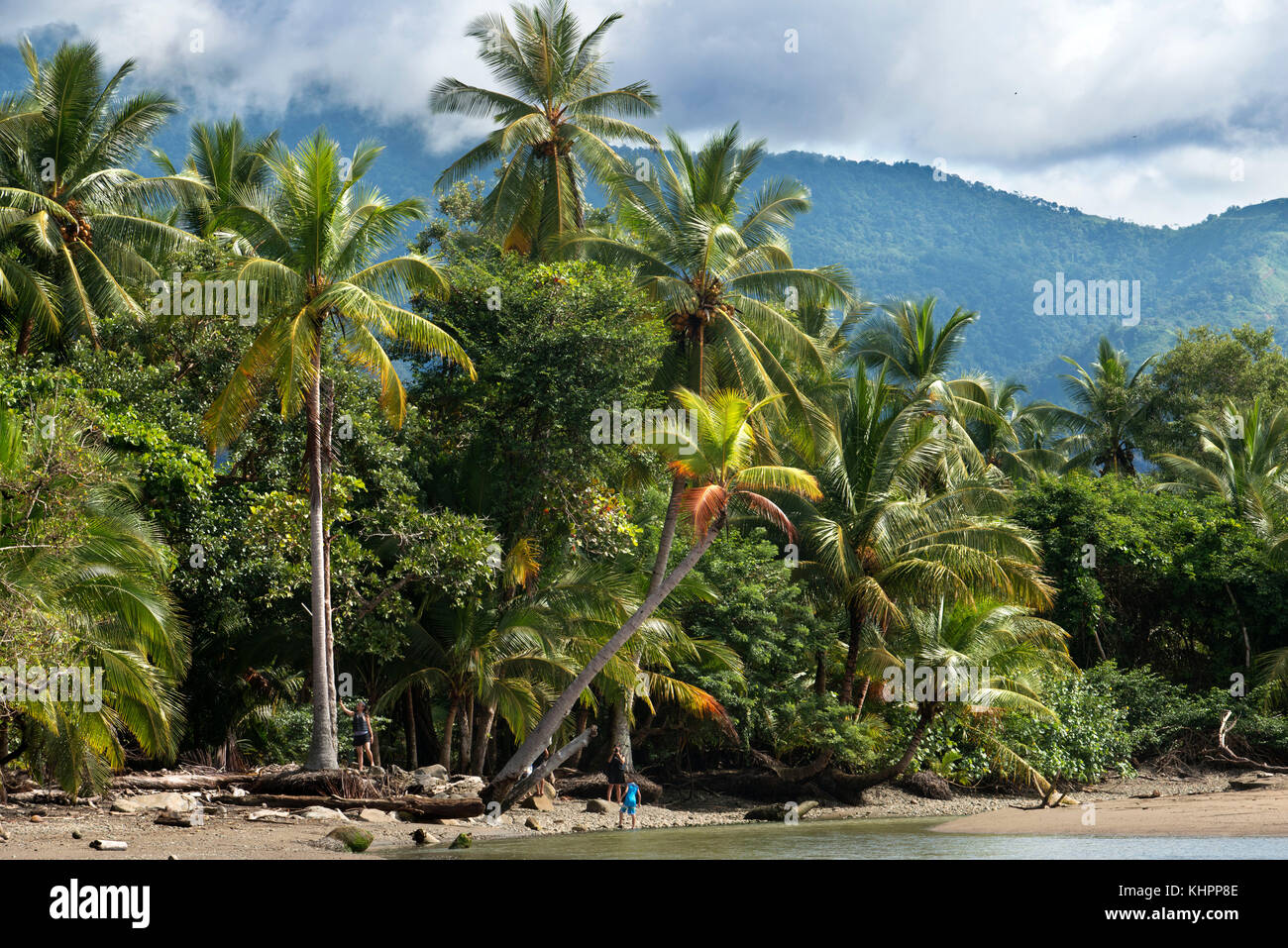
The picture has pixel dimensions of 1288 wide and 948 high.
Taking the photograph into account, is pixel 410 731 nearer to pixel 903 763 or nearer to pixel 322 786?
pixel 322 786

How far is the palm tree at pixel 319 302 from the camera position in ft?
61.9

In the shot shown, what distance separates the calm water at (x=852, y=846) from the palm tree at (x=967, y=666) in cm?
450

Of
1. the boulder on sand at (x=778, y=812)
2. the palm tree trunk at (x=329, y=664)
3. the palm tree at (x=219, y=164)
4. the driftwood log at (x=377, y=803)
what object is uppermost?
the palm tree at (x=219, y=164)

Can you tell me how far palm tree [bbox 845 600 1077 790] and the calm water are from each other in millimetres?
4503

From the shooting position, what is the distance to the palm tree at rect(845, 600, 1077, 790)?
23.6 m

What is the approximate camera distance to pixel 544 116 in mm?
29484

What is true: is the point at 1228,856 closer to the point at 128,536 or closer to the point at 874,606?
the point at 874,606

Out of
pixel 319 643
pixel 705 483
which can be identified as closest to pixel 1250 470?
pixel 705 483

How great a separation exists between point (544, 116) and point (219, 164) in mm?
9424

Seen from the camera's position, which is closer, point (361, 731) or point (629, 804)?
point (361, 731)

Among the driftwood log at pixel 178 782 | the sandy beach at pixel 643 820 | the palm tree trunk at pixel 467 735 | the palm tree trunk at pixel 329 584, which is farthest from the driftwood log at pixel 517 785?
the driftwood log at pixel 178 782

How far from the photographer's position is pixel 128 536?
15836 mm

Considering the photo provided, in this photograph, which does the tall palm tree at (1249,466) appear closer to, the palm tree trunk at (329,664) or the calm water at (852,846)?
the calm water at (852,846)

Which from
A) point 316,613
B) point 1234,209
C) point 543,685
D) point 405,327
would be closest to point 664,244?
point 405,327
